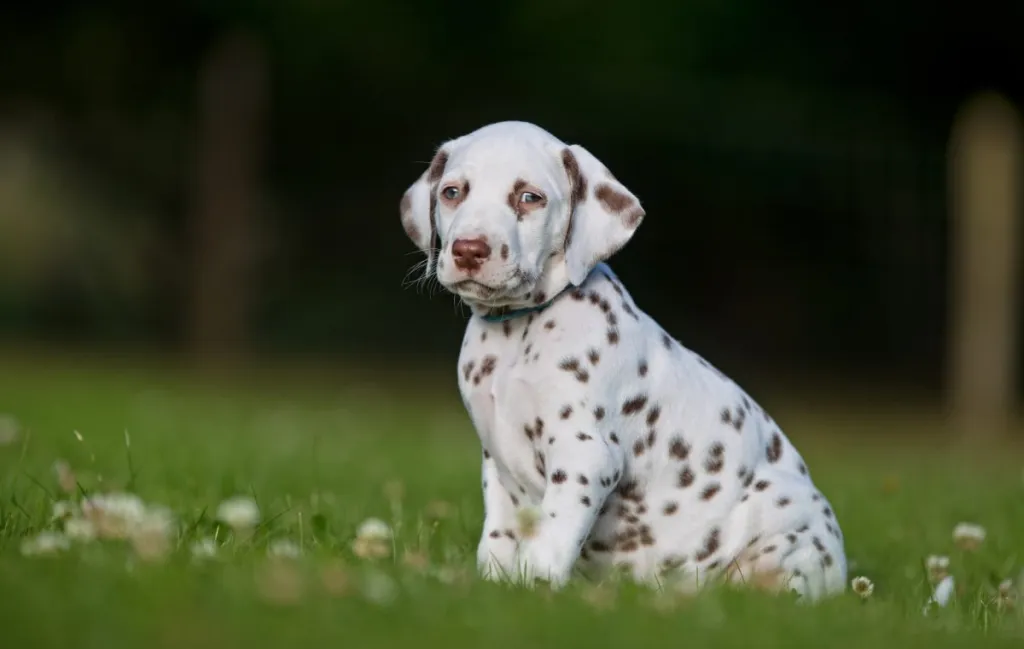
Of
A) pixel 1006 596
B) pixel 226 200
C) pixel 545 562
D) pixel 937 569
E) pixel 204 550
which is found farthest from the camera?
pixel 226 200

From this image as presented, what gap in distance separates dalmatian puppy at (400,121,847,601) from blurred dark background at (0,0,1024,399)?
34.9 ft

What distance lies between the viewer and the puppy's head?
474cm

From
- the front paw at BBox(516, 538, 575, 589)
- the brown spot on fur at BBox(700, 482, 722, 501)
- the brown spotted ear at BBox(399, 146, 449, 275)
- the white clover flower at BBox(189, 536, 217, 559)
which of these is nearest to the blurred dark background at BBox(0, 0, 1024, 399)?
the brown spotted ear at BBox(399, 146, 449, 275)

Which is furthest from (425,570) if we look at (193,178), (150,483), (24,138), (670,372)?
(24,138)

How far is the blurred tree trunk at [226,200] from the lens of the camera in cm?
1531

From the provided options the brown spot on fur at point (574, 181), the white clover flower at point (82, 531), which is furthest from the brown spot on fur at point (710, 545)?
the white clover flower at point (82, 531)

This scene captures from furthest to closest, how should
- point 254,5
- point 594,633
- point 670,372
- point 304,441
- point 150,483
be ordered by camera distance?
point 254,5, point 304,441, point 150,483, point 670,372, point 594,633

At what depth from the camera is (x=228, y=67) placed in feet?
52.0

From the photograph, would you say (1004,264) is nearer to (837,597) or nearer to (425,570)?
(837,597)

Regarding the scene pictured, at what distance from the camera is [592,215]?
16.6 feet

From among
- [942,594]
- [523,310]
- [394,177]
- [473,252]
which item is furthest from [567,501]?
[394,177]

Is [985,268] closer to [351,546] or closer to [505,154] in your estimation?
[505,154]

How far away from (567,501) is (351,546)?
34.6 inches

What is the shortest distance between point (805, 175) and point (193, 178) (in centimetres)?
731
